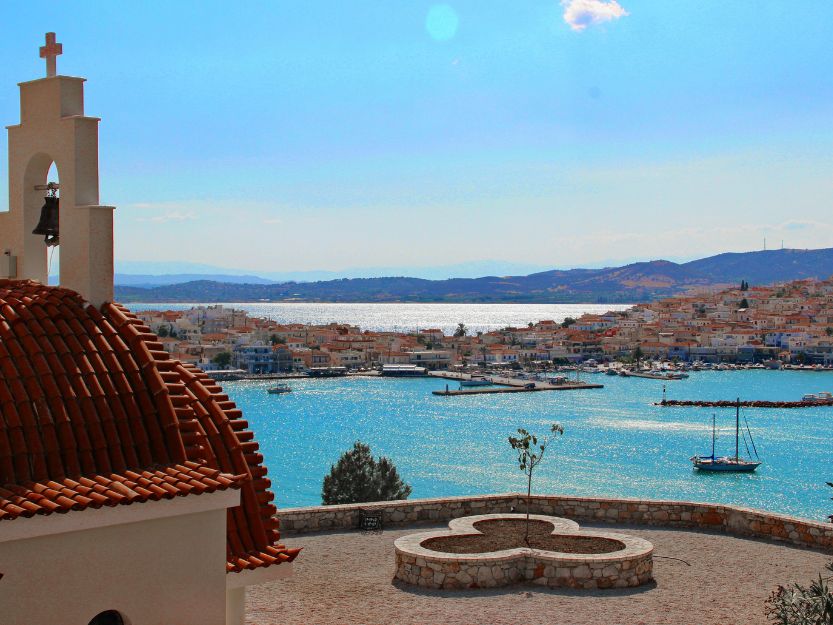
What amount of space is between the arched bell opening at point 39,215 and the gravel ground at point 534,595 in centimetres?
331

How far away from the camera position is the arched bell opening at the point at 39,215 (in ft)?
18.7

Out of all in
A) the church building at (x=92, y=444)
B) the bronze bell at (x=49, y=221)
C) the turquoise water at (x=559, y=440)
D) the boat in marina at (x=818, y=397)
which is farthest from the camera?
the boat in marina at (x=818, y=397)

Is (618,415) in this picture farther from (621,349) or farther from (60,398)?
(60,398)

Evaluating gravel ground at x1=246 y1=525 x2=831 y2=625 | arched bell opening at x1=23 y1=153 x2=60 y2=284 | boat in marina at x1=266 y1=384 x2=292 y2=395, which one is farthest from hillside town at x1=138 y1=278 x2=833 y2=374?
arched bell opening at x1=23 y1=153 x2=60 y2=284

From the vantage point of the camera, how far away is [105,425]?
4699mm

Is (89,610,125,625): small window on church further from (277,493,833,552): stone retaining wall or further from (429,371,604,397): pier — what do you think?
(429,371,604,397): pier

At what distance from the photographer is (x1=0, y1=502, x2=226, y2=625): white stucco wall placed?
4.05 meters

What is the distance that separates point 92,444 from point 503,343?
113 meters

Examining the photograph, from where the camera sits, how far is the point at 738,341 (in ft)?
365

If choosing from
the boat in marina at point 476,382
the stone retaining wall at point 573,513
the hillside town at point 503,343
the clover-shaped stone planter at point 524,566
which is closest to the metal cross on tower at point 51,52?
the clover-shaped stone planter at point 524,566

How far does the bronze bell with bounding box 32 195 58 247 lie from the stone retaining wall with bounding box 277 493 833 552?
506 centimetres

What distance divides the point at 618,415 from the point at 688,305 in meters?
85.4

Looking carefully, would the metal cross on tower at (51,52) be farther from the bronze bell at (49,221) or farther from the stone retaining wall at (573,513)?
the stone retaining wall at (573,513)

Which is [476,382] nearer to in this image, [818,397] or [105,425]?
[818,397]
